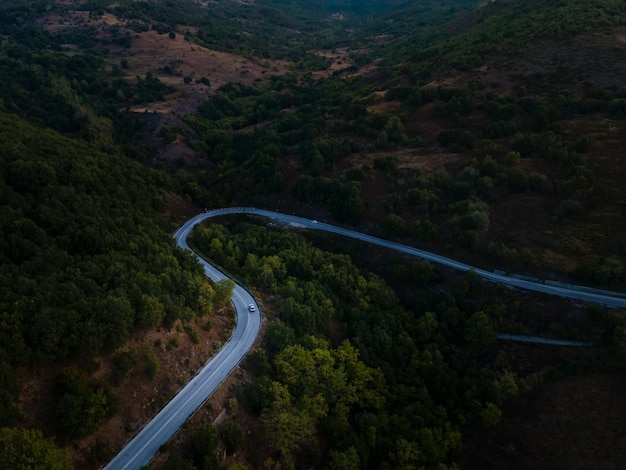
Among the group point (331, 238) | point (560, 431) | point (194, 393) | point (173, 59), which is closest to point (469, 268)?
point (331, 238)

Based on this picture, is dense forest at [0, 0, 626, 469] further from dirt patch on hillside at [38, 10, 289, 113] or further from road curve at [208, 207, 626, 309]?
dirt patch on hillside at [38, 10, 289, 113]

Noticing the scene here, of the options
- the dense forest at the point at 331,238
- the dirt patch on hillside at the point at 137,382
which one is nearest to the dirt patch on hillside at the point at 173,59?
the dense forest at the point at 331,238

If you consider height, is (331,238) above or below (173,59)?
below

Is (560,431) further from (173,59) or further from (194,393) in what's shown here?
(173,59)

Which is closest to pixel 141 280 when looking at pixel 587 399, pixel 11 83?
pixel 587 399

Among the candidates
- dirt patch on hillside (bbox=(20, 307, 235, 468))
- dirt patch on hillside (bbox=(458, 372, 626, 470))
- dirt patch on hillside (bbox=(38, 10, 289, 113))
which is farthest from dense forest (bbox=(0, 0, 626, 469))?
dirt patch on hillside (bbox=(38, 10, 289, 113))

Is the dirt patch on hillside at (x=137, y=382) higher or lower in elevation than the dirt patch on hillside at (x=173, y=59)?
lower

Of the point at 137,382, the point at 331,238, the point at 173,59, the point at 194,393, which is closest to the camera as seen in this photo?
the point at 137,382

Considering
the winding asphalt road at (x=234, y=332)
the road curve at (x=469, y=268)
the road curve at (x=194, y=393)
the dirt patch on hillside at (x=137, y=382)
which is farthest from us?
the road curve at (x=469, y=268)

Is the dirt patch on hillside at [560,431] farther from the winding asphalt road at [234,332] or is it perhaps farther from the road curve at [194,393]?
the road curve at [194,393]
